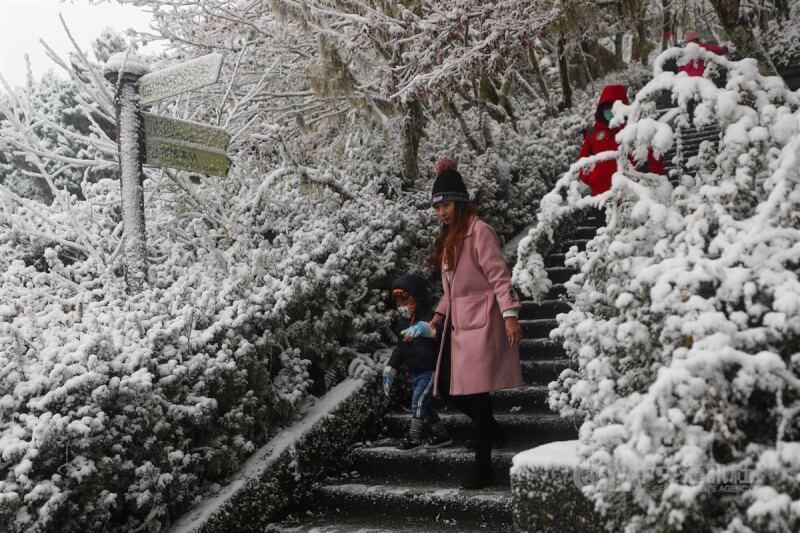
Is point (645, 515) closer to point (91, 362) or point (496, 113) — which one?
point (91, 362)

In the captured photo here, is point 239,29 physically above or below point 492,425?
above

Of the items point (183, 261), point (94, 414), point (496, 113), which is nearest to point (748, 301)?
point (94, 414)

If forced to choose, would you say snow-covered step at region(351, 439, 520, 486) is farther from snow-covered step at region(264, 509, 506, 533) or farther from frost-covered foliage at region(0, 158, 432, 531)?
frost-covered foliage at region(0, 158, 432, 531)

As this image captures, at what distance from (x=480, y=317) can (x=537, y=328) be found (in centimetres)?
177

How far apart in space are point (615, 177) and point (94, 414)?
254 centimetres

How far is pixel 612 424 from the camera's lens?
205 cm

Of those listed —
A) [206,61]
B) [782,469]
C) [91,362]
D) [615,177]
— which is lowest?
[782,469]

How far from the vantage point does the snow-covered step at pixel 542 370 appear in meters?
4.72

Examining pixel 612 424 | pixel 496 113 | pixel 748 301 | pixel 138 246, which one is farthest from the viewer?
pixel 496 113

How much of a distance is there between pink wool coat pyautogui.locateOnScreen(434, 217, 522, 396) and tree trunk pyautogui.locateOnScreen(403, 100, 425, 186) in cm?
303

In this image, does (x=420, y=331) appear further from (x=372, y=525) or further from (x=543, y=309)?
(x=543, y=309)

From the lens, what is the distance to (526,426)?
4.21m

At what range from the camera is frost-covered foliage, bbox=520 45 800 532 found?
5.92 feet

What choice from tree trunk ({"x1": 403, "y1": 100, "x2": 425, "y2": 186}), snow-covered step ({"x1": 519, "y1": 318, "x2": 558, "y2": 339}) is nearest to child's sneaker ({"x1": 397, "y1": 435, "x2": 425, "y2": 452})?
snow-covered step ({"x1": 519, "y1": 318, "x2": 558, "y2": 339})
